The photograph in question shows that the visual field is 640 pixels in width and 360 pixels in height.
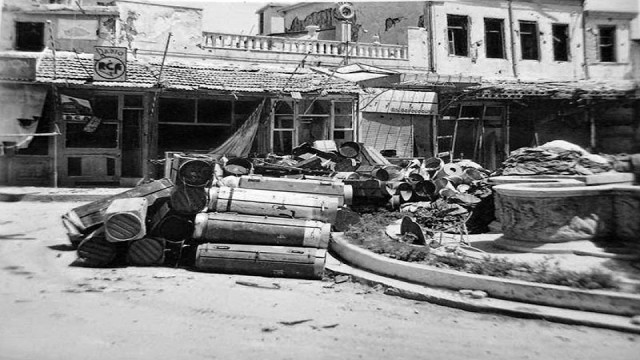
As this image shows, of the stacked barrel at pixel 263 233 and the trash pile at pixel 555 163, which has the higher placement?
the trash pile at pixel 555 163

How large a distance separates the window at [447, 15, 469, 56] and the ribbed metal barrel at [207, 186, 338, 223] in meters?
13.2

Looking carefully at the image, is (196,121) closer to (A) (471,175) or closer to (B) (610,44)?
(A) (471,175)

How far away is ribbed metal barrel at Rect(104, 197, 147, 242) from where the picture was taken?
6.27 metres

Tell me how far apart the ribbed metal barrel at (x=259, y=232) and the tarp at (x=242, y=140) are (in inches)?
269

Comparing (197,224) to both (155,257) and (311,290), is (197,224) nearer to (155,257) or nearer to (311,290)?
(155,257)

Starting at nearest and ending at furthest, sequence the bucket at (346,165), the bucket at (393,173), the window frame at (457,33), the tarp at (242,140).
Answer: the bucket at (393,173) < the bucket at (346,165) < the tarp at (242,140) < the window frame at (457,33)

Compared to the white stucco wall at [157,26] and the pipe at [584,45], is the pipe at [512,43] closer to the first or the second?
the pipe at [584,45]

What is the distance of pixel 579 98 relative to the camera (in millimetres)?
16922

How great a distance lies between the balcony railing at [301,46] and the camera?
15.9m

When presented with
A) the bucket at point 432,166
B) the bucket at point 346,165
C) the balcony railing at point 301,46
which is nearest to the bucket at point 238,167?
the bucket at point 346,165

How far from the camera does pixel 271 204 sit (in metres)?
7.35

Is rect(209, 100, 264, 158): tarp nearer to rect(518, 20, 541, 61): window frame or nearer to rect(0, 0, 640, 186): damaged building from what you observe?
rect(0, 0, 640, 186): damaged building

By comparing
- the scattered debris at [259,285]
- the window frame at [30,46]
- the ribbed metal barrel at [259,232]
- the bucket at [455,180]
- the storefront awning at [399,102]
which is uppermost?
the window frame at [30,46]

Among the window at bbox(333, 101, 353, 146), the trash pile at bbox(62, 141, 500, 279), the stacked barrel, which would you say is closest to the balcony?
the window at bbox(333, 101, 353, 146)
